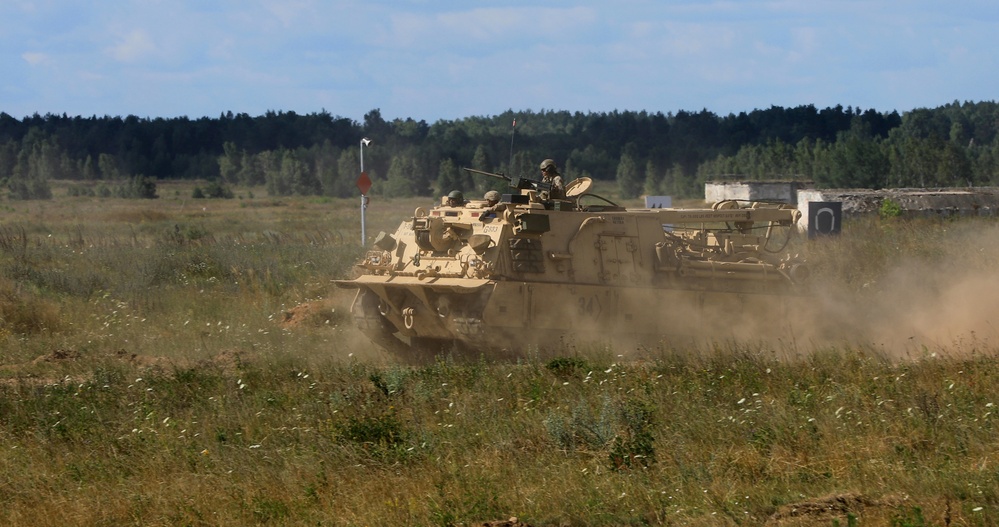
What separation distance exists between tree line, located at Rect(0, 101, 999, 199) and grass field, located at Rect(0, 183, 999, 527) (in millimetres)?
26482

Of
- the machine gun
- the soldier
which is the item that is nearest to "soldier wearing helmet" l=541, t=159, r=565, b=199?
the machine gun

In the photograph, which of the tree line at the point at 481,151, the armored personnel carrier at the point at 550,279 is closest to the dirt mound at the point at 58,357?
the armored personnel carrier at the point at 550,279

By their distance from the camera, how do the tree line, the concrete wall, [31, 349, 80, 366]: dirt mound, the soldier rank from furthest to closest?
the tree line, the concrete wall, the soldier, [31, 349, 80, 366]: dirt mound

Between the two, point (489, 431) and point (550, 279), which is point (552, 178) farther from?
point (489, 431)

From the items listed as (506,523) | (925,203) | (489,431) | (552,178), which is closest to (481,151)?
(925,203)

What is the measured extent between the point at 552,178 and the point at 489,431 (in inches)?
258

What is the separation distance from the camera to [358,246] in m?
25.2

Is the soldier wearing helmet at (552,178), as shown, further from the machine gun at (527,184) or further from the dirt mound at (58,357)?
the dirt mound at (58,357)

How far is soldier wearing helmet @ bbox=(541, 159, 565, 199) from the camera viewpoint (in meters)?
15.1

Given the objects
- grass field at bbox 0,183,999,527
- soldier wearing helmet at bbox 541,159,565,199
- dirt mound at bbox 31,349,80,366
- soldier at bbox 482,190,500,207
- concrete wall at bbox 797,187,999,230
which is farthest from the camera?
concrete wall at bbox 797,187,999,230

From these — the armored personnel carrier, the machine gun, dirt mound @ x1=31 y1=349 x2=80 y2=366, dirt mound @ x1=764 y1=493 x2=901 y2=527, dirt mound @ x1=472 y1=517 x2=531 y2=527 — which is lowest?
dirt mound @ x1=31 y1=349 x2=80 y2=366

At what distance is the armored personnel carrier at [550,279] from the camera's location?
13820 mm

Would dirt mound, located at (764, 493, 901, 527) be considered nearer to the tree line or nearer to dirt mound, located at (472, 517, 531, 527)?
dirt mound, located at (472, 517, 531, 527)

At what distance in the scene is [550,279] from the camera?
1417 cm
